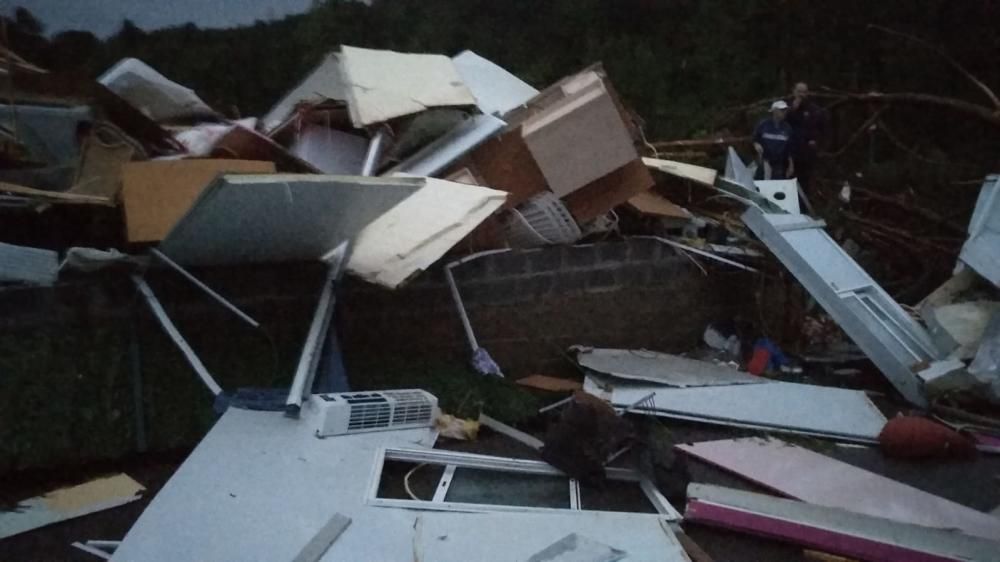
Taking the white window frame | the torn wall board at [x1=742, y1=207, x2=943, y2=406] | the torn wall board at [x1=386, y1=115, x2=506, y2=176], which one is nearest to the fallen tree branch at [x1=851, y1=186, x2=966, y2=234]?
the torn wall board at [x1=742, y1=207, x2=943, y2=406]

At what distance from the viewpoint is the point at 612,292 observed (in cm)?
448

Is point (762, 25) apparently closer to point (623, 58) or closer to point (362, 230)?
point (623, 58)

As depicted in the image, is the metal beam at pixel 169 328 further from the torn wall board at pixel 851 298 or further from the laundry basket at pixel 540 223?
the torn wall board at pixel 851 298

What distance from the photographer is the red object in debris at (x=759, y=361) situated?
15.0 feet

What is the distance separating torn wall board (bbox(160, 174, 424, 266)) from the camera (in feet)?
8.92

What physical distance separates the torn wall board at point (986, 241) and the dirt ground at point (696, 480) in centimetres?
119

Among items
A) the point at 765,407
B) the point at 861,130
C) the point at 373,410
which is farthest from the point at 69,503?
the point at 861,130

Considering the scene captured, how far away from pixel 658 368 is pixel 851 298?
3.69 ft

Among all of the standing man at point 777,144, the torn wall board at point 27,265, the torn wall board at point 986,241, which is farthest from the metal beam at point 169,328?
the standing man at point 777,144

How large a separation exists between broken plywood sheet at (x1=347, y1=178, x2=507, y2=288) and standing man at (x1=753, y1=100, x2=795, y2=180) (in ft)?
9.88

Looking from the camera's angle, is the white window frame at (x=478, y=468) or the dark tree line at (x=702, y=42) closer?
the white window frame at (x=478, y=468)

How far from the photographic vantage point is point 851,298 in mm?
4402

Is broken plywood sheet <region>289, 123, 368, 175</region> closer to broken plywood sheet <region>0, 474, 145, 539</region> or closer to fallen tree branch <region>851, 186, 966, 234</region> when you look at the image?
broken plywood sheet <region>0, 474, 145, 539</region>

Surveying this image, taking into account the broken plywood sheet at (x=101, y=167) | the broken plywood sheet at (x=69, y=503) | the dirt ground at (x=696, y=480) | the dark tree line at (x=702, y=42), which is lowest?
the dirt ground at (x=696, y=480)
